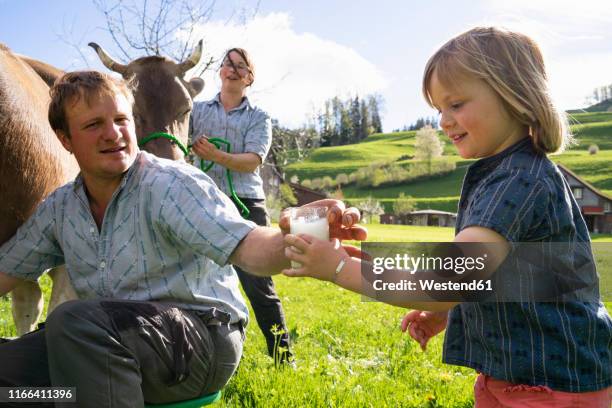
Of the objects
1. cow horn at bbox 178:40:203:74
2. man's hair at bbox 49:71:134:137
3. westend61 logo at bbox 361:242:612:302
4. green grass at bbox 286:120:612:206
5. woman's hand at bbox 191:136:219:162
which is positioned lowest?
green grass at bbox 286:120:612:206

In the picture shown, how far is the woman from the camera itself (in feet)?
14.9

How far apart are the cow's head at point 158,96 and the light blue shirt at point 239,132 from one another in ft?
0.53

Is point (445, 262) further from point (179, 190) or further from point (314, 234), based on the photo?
point (179, 190)

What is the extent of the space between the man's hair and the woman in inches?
68.4

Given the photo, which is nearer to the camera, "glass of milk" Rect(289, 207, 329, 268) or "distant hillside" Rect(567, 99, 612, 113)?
"glass of milk" Rect(289, 207, 329, 268)

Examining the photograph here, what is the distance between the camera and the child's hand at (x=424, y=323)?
101 inches

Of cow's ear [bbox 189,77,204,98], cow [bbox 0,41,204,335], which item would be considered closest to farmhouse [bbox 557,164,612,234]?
cow's ear [bbox 189,77,204,98]

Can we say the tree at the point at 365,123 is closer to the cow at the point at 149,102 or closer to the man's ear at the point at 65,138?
the cow at the point at 149,102

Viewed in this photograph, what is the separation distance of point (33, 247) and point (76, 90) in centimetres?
74

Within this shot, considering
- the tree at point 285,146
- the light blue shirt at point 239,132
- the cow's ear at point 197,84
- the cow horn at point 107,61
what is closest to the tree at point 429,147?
the tree at point 285,146

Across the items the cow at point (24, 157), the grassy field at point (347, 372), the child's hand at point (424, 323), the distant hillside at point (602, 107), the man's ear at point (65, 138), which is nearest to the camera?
the child's hand at point (424, 323)

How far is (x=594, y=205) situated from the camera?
72.6 meters

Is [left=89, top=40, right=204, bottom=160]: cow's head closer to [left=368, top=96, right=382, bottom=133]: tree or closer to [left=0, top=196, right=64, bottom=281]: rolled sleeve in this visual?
[left=0, top=196, right=64, bottom=281]: rolled sleeve

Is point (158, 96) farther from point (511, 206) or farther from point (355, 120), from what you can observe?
point (355, 120)
